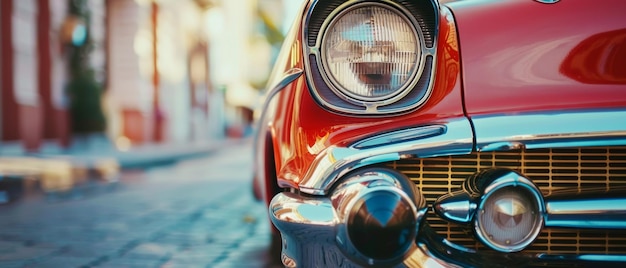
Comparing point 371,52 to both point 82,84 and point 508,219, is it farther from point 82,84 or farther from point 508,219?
point 82,84

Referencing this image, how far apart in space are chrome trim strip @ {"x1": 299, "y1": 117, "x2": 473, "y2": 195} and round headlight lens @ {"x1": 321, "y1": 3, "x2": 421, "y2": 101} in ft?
0.46

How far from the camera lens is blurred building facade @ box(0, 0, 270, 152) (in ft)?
38.0

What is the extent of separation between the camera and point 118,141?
56.0 feet

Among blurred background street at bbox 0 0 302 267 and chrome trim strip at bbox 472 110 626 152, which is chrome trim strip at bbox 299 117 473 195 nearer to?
chrome trim strip at bbox 472 110 626 152

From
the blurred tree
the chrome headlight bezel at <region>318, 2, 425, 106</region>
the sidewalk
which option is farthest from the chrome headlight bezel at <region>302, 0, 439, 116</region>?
the blurred tree

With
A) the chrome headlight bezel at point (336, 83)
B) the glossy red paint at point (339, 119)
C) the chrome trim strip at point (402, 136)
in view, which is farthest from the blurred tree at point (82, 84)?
the chrome trim strip at point (402, 136)

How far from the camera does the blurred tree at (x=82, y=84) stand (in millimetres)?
13211

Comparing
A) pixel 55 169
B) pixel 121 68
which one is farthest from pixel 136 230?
pixel 121 68

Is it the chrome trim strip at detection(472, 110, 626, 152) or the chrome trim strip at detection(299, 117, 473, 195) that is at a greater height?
the chrome trim strip at detection(472, 110, 626, 152)

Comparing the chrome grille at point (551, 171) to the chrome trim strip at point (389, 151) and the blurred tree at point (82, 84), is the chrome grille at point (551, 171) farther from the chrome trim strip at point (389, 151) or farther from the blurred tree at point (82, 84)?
the blurred tree at point (82, 84)

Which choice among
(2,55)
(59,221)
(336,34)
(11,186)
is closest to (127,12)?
(2,55)

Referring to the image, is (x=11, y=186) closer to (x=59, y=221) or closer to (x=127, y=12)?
(x=59, y=221)

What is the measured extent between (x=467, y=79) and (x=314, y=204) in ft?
1.59

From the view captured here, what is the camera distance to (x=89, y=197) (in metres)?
5.60
